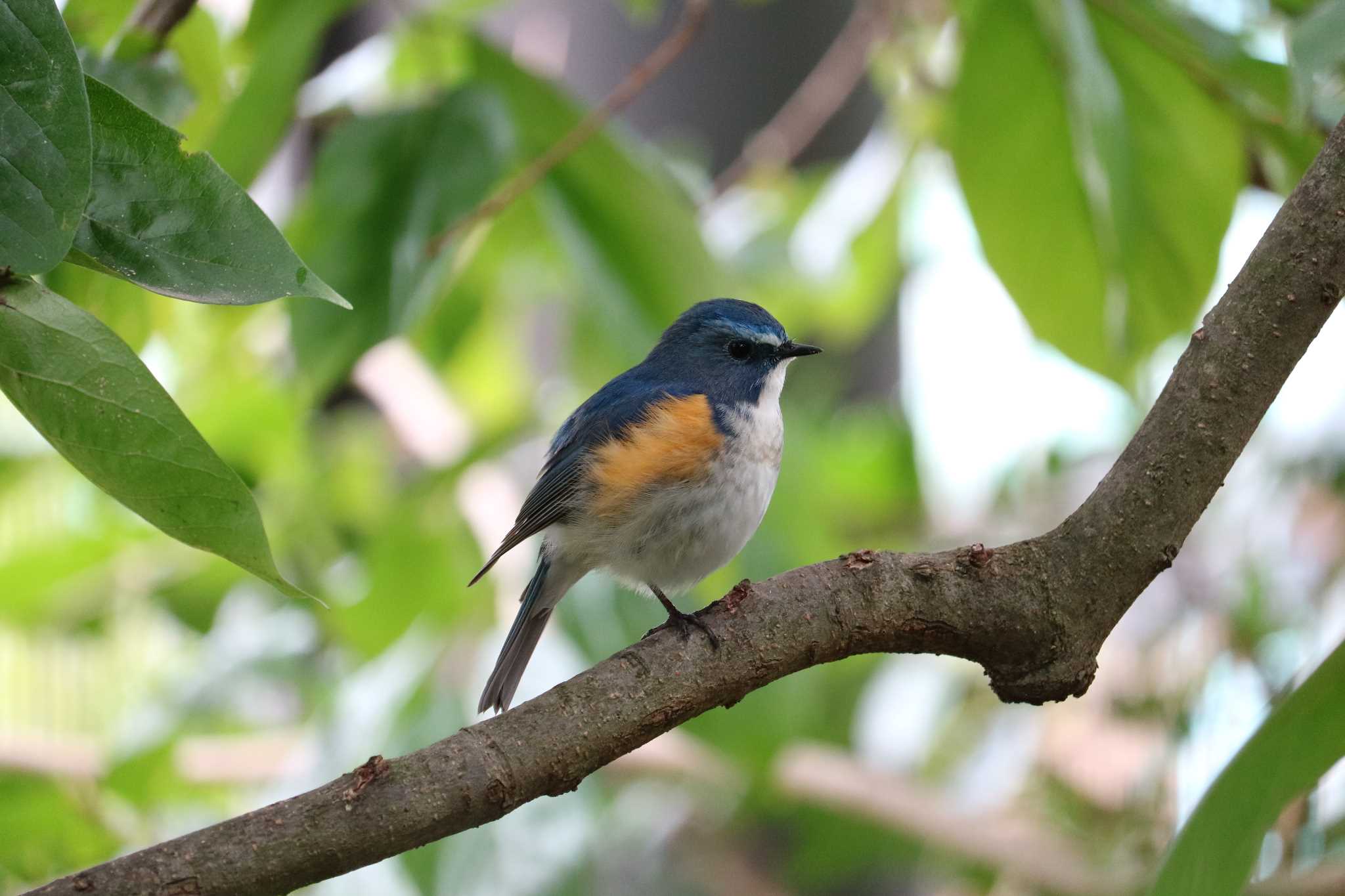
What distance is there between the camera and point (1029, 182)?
208 cm

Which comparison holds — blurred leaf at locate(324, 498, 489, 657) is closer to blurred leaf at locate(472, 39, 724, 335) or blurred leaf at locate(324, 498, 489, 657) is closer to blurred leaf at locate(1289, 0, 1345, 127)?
blurred leaf at locate(472, 39, 724, 335)

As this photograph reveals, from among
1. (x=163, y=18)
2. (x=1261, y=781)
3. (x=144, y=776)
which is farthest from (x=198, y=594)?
(x=1261, y=781)

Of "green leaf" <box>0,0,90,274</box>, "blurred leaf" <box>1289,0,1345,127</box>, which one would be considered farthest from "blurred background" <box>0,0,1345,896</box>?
"green leaf" <box>0,0,90,274</box>

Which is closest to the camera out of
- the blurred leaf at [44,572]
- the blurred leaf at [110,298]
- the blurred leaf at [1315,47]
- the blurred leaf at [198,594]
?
the blurred leaf at [1315,47]

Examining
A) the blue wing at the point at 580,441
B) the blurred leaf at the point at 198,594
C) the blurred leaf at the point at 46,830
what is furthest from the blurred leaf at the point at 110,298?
the blurred leaf at the point at 198,594

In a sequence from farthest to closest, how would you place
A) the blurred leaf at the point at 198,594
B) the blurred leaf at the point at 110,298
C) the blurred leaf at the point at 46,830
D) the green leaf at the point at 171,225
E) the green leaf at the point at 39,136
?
the blurred leaf at the point at 198,594 → the blurred leaf at the point at 46,830 → the blurred leaf at the point at 110,298 → the green leaf at the point at 171,225 → the green leaf at the point at 39,136

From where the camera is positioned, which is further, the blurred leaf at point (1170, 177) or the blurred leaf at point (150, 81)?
the blurred leaf at point (1170, 177)

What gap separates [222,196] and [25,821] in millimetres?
2094

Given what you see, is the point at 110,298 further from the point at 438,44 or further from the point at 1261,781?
the point at 1261,781

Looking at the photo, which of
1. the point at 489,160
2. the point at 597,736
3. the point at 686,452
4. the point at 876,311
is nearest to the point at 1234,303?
the point at 597,736

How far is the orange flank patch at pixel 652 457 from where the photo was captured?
6.48ft

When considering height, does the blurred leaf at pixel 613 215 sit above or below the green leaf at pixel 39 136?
above

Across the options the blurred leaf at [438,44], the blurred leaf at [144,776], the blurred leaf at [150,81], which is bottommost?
the blurred leaf at [144,776]

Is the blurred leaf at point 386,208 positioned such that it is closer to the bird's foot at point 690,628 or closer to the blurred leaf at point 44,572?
the bird's foot at point 690,628
